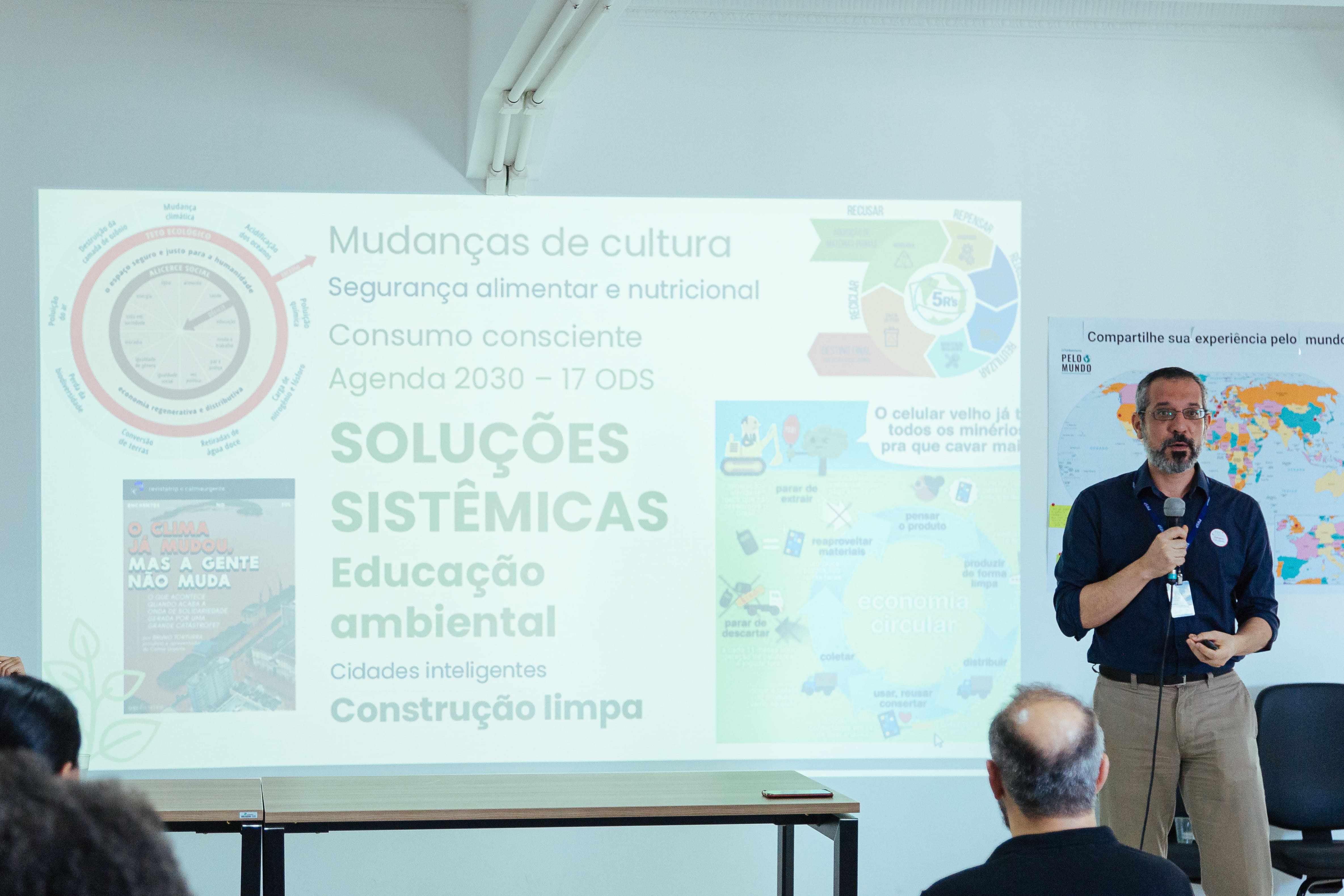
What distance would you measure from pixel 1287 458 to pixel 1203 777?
174 centimetres

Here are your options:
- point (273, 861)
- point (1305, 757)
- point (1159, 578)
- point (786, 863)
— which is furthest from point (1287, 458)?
point (273, 861)

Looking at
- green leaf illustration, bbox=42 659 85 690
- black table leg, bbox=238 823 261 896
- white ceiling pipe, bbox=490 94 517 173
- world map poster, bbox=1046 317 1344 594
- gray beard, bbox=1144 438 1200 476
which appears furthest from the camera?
world map poster, bbox=1046 317 1344 594

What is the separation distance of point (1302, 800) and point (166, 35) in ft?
14.6

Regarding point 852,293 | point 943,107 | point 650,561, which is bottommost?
point 650,561

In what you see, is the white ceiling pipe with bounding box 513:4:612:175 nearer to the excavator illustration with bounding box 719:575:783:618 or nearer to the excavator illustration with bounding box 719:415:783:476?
the excavator illustration with bounding box 719:415:783:476

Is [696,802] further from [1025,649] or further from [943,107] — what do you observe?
[943,107]

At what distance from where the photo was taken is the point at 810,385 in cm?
381

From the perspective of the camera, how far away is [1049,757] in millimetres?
1601

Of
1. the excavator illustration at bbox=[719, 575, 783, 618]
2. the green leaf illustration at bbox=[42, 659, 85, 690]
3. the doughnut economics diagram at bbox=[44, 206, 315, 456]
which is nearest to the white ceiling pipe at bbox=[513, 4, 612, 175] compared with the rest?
the doughnut economics diagram at bbox=[44, 206, 315, 456]

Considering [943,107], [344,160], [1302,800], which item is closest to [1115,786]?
[1302,800]

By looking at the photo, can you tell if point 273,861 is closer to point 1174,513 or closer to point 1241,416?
point 1174,513

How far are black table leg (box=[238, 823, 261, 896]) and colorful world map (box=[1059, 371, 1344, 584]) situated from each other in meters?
2.95

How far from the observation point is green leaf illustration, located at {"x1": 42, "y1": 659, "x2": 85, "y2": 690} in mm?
3543

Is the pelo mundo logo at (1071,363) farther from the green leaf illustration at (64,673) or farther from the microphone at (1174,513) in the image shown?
the green leaf illustration at (64,673)
